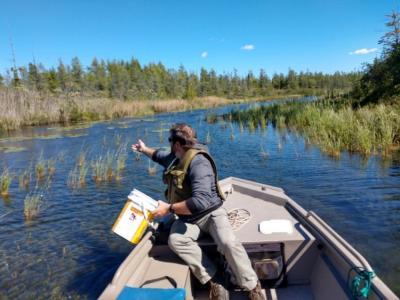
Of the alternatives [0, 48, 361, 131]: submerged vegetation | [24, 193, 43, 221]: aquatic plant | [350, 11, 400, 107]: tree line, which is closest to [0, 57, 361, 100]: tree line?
[0, 48, 361, 131]: submerged vegetation

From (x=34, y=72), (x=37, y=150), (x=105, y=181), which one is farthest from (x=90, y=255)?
(x=34, y=72)

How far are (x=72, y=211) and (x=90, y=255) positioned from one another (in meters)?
2.29

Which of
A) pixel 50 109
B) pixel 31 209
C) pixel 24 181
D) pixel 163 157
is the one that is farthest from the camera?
pixel 50 109

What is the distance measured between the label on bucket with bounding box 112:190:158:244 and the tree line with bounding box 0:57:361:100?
45731mm

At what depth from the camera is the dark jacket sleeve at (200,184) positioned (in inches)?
125

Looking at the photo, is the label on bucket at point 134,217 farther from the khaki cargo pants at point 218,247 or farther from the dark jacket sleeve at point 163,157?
the dark jacket sleeve at point 163,157

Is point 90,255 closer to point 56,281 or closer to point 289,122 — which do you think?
point 56,281

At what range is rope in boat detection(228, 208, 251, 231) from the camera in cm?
416

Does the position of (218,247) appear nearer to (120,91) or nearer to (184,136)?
(184,136)

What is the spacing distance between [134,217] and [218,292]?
1115 mm

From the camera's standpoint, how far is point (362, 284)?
2.48 meters

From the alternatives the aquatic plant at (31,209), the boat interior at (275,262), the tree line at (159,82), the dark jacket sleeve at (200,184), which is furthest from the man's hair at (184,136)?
the tree line at (159,82)

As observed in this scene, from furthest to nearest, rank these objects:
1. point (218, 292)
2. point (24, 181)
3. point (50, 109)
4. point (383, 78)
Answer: point (50, 109)
point (383, 78)
point (24, 181)
point (218, 292)

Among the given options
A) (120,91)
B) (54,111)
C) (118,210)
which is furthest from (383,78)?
(120,91)
